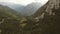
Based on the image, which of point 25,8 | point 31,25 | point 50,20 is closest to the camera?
point 50,20

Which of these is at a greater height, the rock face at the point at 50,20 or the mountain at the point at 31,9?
the mountain at the point at 31,9

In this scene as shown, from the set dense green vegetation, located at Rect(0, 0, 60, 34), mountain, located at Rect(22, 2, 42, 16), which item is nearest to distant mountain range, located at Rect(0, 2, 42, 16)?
mountain, located at Rect(22, 2, 42, 16)

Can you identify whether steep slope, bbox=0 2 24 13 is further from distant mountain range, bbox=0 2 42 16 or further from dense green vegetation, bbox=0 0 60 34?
dense green vegetation, bbox=0 0 60 34

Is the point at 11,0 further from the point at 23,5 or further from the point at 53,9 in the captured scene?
the point at 53,9

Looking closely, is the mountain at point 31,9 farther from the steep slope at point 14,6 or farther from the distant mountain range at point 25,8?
the steep slope at point 14,6

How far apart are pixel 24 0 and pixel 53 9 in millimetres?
2072

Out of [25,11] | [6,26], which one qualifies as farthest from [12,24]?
[25,11]

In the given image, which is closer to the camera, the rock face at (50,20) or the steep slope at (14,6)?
the rock face at (50,20)

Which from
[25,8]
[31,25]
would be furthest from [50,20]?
[25,8]

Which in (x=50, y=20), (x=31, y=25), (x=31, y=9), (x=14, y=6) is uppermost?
(x=14, y=6)

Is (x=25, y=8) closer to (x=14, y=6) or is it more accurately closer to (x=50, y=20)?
(x=14, y=6)

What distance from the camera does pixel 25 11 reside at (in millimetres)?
13312

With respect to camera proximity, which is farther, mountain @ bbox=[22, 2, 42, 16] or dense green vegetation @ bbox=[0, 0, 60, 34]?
mountain @ bbox=[22, 2, 42, 16]

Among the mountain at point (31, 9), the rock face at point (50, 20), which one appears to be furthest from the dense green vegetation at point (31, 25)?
the mountain at point (31, 9)
